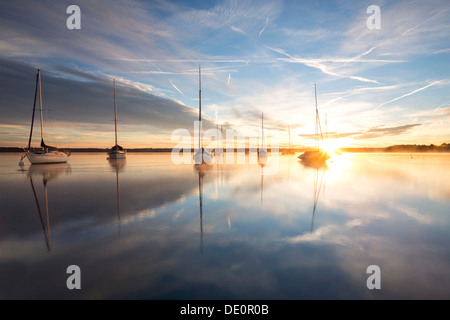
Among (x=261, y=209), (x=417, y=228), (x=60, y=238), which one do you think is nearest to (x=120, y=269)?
(x=60, y=238)

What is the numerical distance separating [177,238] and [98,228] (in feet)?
10.1

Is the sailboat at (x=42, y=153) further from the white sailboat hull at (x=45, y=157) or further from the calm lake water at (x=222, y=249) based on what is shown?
the calm lake water at (x=222, y=249)

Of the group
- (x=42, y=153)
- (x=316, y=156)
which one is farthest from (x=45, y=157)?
(x=316, y=156)

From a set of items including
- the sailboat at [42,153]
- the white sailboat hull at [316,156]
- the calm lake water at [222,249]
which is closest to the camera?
the calm lake water at [222,249]

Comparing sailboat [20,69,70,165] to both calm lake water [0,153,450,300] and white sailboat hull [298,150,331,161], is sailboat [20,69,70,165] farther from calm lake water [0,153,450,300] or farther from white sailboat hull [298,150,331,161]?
white sailboat hull [298,150,331,161]

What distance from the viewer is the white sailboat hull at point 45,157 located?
3569 centimetres

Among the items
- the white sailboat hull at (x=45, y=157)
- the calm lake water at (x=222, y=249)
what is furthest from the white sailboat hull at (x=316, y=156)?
the white sailboat hull at (x=45, y=157)

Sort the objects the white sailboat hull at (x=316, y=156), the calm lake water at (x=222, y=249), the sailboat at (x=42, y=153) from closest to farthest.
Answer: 1. the calm lake water at (x=222, y=249)
2. the sailboat at (x=42, y=153)
3. the white sailboat hull at (x=316, y=156)

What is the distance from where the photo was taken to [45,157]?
37.2 m

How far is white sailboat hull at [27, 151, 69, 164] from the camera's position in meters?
35.7

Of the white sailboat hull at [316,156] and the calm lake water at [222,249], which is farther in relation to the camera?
the white sailboat hull at [316,156]

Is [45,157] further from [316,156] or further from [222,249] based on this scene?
[316,156]

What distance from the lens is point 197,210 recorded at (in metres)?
9.52
